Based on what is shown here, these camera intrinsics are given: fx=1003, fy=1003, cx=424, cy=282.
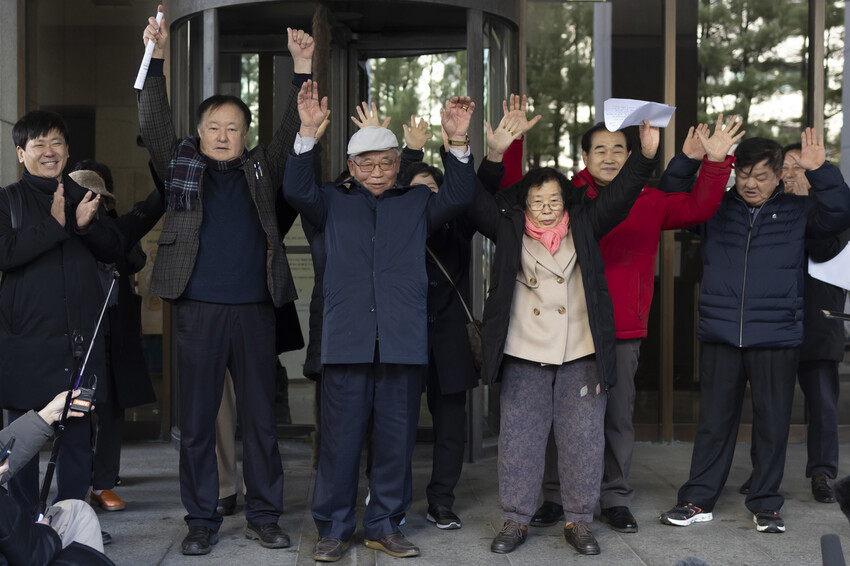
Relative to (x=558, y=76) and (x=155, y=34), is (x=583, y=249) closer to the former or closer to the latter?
(x=155, y=34)

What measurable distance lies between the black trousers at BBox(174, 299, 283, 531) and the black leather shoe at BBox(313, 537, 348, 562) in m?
0.31

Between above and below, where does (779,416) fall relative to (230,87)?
below

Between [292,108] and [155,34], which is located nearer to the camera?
[155,34]

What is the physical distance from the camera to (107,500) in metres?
4.86

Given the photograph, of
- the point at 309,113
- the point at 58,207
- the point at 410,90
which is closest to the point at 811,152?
the point at 309,113

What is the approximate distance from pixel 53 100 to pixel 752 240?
4.54 metres

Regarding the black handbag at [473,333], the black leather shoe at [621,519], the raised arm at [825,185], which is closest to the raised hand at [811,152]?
the raised arm at [825,185]

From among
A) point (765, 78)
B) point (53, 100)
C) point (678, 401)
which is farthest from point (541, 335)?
point (53, 100)

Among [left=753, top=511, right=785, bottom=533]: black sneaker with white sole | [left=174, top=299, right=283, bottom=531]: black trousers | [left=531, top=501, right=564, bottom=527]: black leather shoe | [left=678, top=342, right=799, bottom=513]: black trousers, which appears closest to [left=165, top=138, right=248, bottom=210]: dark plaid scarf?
[left=174, top=299, right=283, bottom=531]: black trousers

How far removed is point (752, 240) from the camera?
4.54 meters

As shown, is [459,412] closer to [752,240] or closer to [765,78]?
[752,240]

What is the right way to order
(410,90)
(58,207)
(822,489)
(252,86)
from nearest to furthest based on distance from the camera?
(58,207) → (822,489) → (252,86) → (410,90)

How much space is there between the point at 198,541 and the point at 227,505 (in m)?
0.67

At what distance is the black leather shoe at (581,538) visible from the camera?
4133 millimetres
